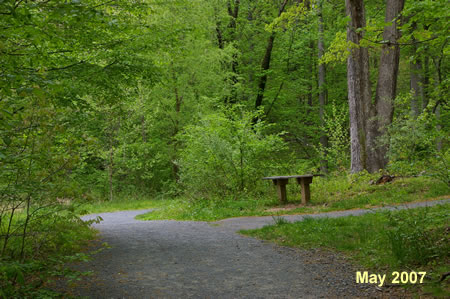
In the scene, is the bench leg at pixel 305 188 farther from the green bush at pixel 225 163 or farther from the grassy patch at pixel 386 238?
the grassy patch at pixel 386 238

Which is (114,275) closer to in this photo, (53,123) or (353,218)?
(53,123)

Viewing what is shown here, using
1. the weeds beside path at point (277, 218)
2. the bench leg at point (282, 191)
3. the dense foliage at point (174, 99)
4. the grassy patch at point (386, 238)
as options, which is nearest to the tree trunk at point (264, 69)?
the dense foliage at point (174, 99)

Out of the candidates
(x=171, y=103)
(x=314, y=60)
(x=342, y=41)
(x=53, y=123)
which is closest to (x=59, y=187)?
(x=53, y=123)

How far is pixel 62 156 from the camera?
4246mm

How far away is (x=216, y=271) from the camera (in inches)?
203

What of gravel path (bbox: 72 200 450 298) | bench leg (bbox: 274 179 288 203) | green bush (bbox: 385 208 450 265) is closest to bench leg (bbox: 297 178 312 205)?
bench leg (bbox: 274 179 288 203)

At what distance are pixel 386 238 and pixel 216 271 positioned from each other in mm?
2620

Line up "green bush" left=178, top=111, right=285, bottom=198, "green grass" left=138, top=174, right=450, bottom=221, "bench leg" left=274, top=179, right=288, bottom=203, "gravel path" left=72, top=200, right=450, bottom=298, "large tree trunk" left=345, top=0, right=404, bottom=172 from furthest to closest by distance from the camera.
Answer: "large tree trunk" left=345, top=0, right=404, bottom=172
"green bush" left=178, top=111, right=285, bottom=198
"bench leg" left=274, top=179, right=288, bottom=203
"green grass" left=138, top=174, right=450, bottom=221
"gravel path" left=72, top=200, right=450, bottom=298

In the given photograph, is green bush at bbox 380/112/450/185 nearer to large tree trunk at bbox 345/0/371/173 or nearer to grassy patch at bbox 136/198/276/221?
large tree trunk at bbox 345/0/371/173

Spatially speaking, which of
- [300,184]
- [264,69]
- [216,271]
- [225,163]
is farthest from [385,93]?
[216,271]

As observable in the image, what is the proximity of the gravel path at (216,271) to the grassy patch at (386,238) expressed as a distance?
0.38 m

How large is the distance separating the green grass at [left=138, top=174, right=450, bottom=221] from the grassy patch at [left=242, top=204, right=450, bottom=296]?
2.77 m

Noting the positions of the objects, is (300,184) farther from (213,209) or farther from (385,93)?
(385,93)

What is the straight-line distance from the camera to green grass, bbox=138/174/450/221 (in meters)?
10.2
